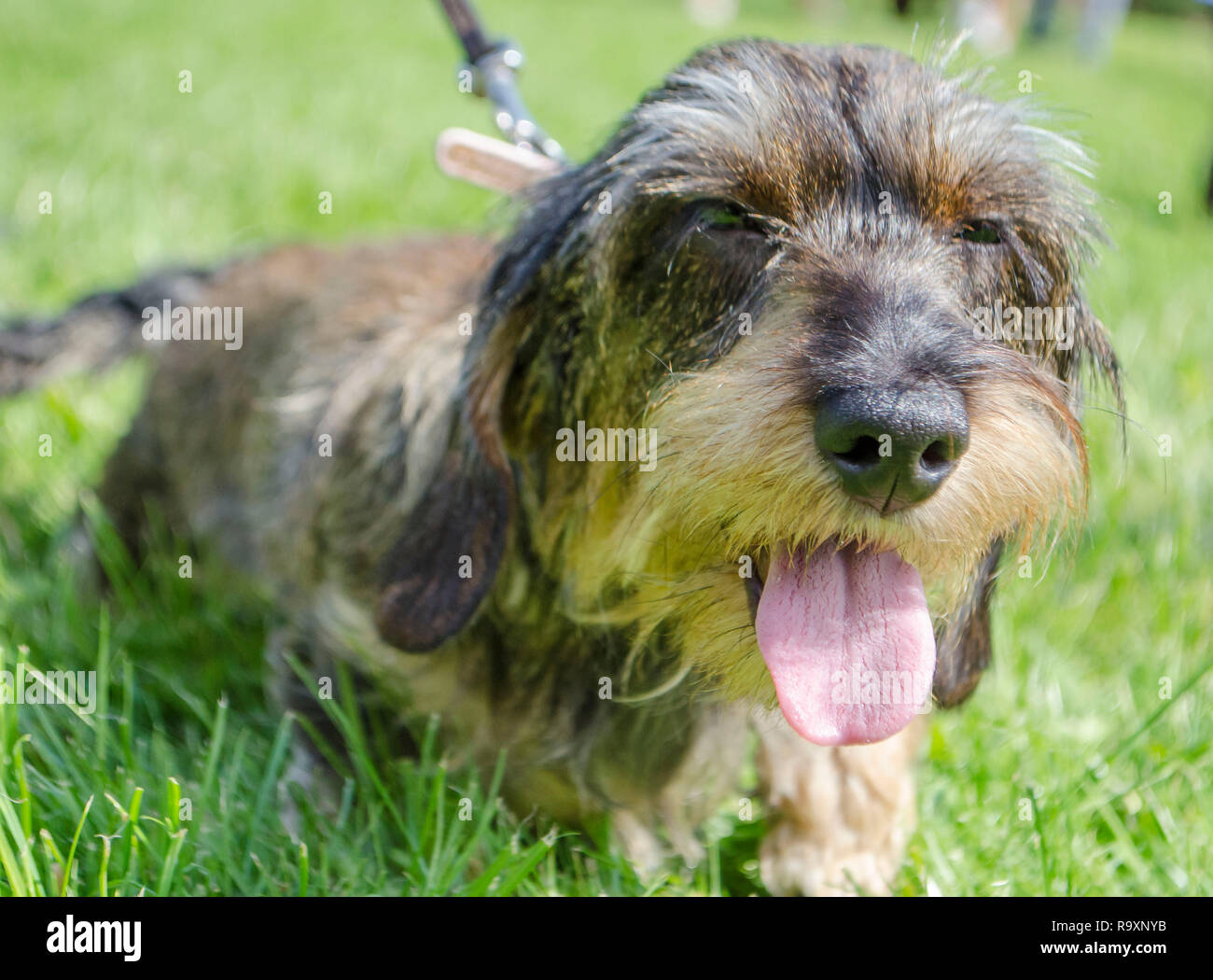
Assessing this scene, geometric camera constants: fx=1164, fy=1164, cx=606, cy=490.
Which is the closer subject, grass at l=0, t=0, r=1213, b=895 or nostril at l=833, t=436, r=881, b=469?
nostril at l=833, t=436, r=881, b=469

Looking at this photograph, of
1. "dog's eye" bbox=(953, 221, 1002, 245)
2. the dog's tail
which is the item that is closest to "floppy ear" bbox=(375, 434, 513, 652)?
"dog's eye" bbox=(953, 221, 1002, 245)

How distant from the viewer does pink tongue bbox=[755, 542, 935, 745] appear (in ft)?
6.19

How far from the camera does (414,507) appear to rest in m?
2.41

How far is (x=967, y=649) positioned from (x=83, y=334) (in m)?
3.17

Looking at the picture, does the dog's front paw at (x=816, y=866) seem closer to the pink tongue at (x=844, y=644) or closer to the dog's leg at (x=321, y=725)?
the pink tongue at (x=844, y=644)

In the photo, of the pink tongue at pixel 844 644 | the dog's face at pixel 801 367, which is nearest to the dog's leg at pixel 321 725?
the dog's face at pixel 801 367

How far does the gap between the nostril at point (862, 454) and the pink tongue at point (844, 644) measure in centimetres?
27

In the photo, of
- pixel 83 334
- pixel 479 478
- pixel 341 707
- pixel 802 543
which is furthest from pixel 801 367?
pixel 83 334

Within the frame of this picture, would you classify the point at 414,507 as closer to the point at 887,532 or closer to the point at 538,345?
the point at 538,345

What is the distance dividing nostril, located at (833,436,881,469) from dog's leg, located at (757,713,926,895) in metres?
0.91

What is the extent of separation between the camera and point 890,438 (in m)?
1.63

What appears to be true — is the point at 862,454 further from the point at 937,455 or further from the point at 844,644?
the point at 844,644

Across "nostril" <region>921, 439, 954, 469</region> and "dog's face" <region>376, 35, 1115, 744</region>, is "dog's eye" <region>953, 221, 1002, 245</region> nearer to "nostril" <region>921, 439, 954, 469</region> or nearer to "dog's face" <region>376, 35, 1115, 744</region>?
"dog's face" <region>376, 35, 1115, 744</region>

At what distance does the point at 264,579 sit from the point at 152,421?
89cm
